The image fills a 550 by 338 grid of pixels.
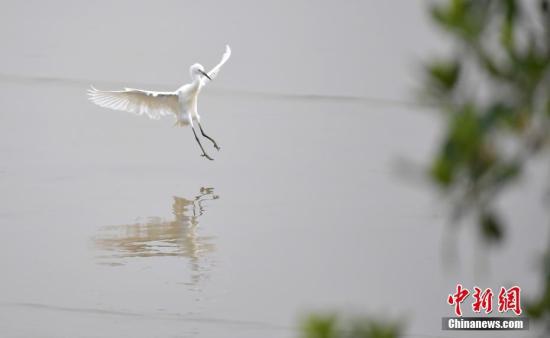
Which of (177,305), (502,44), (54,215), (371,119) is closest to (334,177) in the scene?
(371,119)

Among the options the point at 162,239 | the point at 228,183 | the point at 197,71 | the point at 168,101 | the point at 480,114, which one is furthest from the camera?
the point at 168,101

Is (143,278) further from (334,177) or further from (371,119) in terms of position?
(371,119)

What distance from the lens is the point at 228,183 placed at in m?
7.59

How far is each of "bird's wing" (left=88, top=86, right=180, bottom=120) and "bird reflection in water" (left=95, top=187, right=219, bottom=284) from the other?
1573mm

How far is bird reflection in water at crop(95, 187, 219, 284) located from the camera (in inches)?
233

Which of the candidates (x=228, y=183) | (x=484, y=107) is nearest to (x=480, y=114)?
(x=484, y=107)

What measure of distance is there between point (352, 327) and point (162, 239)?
486cm

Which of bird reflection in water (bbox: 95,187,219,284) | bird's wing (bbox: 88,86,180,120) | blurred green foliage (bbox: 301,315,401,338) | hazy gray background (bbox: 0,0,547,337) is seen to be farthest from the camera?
bird's wing (bbox: 88,86,180,120)

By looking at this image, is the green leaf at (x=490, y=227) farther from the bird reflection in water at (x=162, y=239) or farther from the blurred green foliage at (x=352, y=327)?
the bird reflection in water at (x=162, y=239)

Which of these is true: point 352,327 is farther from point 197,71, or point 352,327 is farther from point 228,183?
point 197,71

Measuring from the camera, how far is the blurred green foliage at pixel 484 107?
1.46 metres

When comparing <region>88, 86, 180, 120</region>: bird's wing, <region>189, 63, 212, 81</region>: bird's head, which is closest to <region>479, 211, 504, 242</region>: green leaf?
<region>88, 86, 180, 120</region>: bird's wing

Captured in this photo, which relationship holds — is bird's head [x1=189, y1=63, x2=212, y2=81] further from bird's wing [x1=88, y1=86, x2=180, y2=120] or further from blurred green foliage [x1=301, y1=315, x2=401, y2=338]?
blurred green foliage [x1=301, y1=315, x2=401, y2=338]

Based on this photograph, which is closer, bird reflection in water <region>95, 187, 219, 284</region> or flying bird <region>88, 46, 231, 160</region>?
bird reflection in water <region>95, 187, 219, 284</region>
